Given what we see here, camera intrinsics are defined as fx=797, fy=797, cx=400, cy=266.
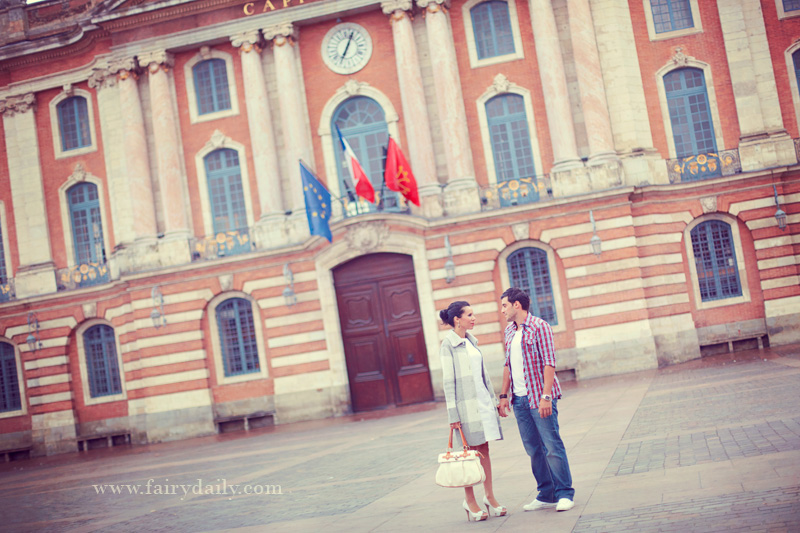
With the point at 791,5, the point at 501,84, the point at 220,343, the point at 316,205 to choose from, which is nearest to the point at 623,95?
the point at 501,84

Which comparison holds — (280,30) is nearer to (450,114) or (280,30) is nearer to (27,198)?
(450,114)

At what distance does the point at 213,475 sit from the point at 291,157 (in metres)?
13.0

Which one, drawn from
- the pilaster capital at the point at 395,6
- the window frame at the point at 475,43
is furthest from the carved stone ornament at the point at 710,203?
the pilaster capital at the point at 395,6

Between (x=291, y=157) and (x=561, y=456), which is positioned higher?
(x=291, y=157)

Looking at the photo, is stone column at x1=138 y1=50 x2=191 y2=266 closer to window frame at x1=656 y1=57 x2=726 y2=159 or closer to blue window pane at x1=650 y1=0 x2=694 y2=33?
window frame at x1=656 y1=57 x2=726 y2=159

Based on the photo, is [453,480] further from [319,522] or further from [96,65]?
[96,65]

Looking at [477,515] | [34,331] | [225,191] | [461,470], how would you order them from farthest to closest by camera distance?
1. [34,331]
2. [225,191]
3. [477,515]
4. [461,470]

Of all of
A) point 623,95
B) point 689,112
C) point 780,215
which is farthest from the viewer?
point 689,112

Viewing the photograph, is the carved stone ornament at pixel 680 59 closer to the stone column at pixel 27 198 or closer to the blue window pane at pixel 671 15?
the blue window pane at pixel 671 15

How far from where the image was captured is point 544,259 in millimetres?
23781

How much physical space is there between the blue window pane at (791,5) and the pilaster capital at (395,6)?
11.4 metres

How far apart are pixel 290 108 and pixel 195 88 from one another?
12.3 ft

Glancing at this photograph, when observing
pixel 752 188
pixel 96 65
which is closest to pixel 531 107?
pixel 752 188

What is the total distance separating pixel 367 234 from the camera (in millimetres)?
23719
